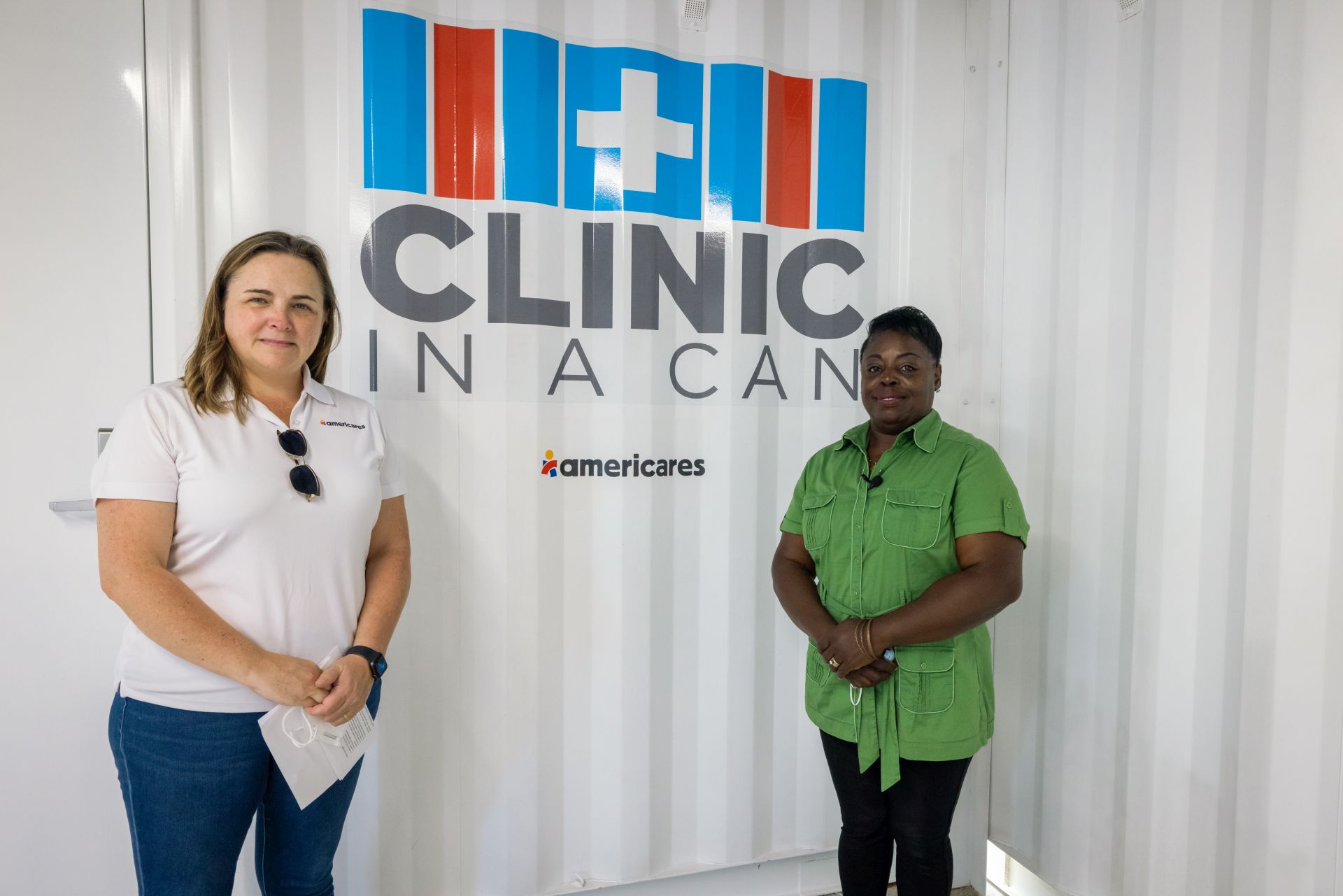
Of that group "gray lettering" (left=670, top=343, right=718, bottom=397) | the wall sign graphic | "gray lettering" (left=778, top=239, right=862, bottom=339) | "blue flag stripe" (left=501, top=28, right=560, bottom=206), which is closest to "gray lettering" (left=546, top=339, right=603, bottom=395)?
the wall sign graphic

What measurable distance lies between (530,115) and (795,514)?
1.30 m

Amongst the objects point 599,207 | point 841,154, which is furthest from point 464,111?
point 841,154

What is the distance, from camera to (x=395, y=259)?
1912mm

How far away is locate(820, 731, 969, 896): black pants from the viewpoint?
167 centimetres

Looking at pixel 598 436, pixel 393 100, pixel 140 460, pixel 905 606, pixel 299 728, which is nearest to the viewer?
pixel 140 460

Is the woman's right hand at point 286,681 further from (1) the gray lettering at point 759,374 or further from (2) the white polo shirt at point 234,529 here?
(1) the gray lettering at point 759,374

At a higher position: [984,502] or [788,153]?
[788,153]

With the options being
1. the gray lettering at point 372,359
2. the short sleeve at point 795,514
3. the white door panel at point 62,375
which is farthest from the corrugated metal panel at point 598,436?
the short sleeve at point 795,514

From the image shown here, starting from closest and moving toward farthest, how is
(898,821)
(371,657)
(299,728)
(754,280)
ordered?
(299,728) → (371,657) → (898,821) → (754,280)

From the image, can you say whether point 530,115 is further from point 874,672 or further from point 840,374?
point 874,672

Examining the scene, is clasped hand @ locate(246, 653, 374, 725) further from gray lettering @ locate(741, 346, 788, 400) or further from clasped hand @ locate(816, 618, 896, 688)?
gray lettering @ locate(741, 346, 788, 400)

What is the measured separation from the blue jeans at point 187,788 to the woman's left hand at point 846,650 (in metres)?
1.18

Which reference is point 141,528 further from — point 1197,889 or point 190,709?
point 1197,889

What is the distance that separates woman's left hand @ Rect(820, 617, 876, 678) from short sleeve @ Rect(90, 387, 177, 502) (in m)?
1.36
